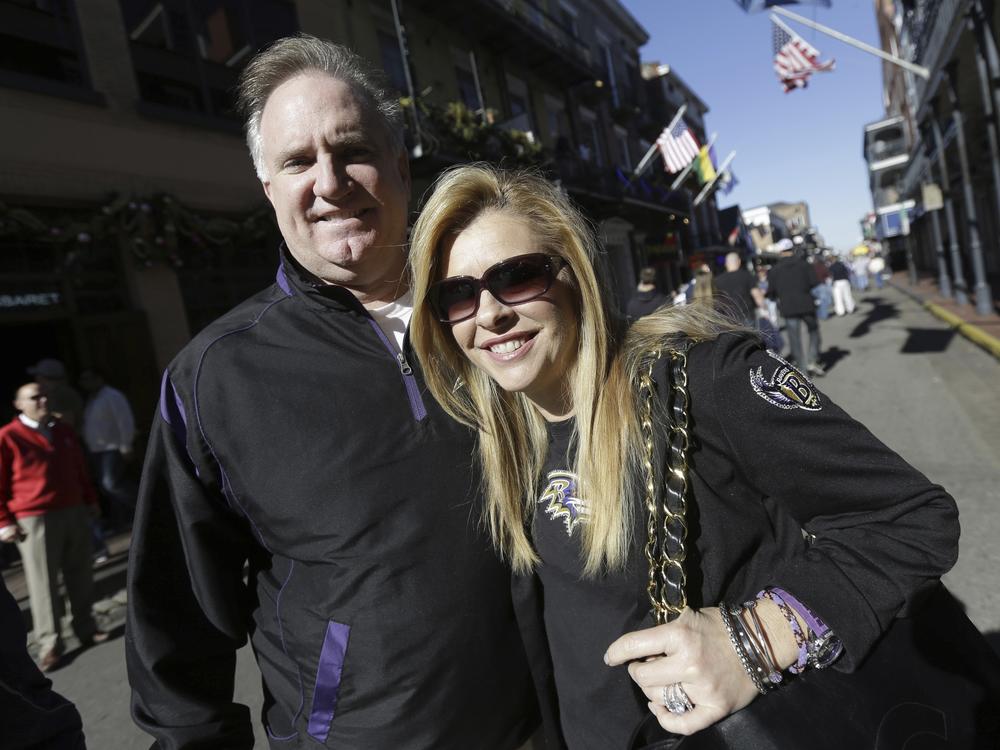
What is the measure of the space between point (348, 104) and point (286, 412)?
0.89m

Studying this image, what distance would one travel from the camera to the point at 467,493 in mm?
1560

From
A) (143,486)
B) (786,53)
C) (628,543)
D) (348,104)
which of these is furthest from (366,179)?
(786,53)

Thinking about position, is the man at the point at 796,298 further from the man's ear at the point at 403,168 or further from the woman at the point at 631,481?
the woman at the point at 631,481

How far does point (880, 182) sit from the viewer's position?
54.8 meters

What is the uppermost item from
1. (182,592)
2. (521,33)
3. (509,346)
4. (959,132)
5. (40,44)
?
(521,33)

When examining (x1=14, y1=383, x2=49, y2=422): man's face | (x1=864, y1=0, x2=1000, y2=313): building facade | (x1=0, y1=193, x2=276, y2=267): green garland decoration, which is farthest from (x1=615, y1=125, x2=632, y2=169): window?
(x1=14, y1=383, x2=49, y2=422): man's face

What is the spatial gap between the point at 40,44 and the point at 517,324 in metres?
8.75

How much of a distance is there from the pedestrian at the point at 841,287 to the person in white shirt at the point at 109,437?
56.3 ft

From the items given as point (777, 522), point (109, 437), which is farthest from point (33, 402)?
point (777, 522)

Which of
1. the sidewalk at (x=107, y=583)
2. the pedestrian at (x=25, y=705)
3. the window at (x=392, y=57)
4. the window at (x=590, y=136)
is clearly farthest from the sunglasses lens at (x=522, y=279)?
the window at (x=590, y=136)

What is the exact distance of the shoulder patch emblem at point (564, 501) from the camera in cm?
141

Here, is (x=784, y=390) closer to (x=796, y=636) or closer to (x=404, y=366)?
(x=796, y=636)

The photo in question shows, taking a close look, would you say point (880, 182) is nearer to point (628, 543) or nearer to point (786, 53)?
point (786, 53)

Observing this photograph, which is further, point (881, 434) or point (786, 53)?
point (786, 53)
